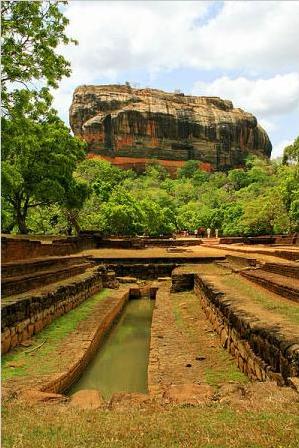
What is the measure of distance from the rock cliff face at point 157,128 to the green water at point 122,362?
3304 inches

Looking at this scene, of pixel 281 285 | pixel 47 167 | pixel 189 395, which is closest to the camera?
pixel 189 395

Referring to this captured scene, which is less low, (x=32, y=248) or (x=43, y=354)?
(x=32, y=248)

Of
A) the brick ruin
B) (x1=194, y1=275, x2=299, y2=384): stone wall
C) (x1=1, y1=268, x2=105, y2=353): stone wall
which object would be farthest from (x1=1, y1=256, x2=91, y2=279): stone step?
(x1=194, y1=275, x2=299, y2=384): stone wall

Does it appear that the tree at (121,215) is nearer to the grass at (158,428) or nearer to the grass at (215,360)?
the grass at (215,360)

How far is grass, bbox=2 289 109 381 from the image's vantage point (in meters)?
6.77

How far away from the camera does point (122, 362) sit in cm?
905

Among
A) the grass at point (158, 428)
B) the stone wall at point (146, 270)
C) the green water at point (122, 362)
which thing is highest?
the grass at point (158, 428)

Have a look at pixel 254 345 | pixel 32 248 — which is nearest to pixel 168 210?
pixel 32 248

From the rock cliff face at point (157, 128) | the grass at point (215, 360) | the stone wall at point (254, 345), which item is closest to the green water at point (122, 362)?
the grass at point (215, 360)

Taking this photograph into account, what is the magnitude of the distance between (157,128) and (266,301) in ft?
300

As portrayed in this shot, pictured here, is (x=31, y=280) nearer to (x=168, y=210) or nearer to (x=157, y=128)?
(x=168, y=210)

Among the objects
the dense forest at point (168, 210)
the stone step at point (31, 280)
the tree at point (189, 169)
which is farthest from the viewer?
the tree at point (189, 169)

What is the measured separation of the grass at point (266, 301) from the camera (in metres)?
7.27

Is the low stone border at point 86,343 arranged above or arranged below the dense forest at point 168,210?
below
